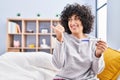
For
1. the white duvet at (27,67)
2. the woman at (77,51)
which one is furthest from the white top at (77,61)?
the white duvet at (27,67)

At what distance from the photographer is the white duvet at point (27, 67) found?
1.94m

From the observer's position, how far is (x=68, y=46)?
4.71 ft

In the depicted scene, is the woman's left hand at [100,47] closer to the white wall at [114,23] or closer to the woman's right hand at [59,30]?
the woman's right hand at [59,30]

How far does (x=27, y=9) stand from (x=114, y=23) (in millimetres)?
2620

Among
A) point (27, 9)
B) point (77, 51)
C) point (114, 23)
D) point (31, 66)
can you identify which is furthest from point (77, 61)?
point (27, 9)

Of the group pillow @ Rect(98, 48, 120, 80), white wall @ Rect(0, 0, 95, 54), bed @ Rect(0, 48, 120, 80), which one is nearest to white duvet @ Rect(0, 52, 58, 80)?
bed @ Rect(0, 48, 120, 80)

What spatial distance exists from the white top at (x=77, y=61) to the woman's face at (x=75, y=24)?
0.09m

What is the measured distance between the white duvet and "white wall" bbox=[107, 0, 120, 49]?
2.21 feet

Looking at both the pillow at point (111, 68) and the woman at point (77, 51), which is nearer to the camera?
the woman at point (77, 51)

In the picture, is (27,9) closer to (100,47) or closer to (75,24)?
(75,24)

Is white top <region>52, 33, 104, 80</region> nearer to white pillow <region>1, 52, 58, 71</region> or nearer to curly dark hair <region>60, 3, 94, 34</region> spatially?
curly dark hair <region>60, 3, 94, 34</region>

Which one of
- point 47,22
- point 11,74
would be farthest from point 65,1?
point 11,74

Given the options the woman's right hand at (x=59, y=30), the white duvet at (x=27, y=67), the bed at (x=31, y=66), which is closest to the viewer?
the woman's right hand at (x=59, y=30)

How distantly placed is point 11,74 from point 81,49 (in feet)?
2.59
